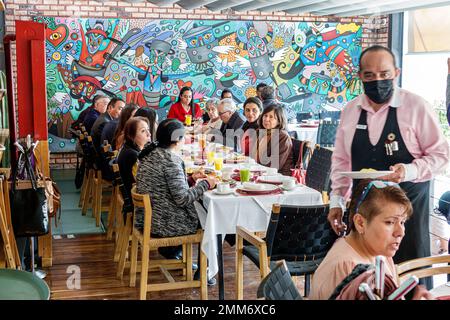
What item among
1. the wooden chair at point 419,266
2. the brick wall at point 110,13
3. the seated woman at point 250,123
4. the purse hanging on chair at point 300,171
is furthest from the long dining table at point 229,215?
the brick wall at point 110,13

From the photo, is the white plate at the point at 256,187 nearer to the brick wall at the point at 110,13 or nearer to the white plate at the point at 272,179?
the white plate at the point at 272,179

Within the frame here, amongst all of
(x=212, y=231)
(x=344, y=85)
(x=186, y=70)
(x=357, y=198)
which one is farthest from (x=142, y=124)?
(x=344, y=85)

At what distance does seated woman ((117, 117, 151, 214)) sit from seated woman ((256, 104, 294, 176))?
1.22 m

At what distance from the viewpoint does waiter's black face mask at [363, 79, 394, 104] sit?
3010 mm

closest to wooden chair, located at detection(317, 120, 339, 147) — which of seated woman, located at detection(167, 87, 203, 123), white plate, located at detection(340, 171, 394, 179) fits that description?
seated woman, located at detection(167, 87, 203, 123)

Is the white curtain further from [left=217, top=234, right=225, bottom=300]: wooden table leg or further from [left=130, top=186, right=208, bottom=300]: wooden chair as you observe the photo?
[left=130, top=186, right=208, bottom=300]: wooden chair

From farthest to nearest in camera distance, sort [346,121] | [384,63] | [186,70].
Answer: [186,70] → [346,121] → [384,63]

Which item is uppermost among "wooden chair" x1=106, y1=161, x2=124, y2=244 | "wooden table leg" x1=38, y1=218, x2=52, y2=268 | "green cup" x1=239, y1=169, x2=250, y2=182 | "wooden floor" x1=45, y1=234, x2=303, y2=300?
"green cup" x1=239, y1=169, x2=250, y2=182

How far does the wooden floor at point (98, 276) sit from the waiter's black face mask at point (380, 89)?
202 cm

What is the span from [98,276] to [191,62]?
19.3 ft
